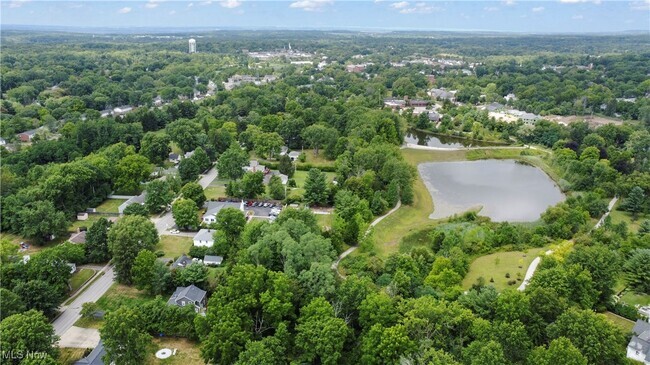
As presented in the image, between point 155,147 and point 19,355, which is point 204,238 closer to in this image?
point 19,355

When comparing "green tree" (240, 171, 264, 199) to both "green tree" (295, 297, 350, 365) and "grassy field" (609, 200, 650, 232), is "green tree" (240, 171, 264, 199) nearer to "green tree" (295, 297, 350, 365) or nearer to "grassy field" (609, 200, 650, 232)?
"green tree" (295, 297, 350, 365)

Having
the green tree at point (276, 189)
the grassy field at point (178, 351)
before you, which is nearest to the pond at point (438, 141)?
the green tree at point (276, 189)

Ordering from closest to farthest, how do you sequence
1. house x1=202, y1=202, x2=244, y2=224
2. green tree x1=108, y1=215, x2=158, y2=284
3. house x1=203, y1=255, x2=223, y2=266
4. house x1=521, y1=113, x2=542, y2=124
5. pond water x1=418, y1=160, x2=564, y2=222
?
green tree x1=108, y1=215, x2=158, y2=284 → house x1=203, y1=255, x2=223, y2=266 → house x1=202, y1=202, x2=244, y2=224 → pond water x1=418, y1=160, x2=564, y2=222 → house x1=521, y1=113, x2=542, y2=124

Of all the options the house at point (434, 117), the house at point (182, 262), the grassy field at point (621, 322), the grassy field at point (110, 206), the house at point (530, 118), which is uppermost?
the house at point (530, 118)

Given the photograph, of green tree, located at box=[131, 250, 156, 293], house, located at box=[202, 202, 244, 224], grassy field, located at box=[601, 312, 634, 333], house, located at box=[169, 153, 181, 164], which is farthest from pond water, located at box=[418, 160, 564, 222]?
house, located at box=[169, 153, 181, 164]

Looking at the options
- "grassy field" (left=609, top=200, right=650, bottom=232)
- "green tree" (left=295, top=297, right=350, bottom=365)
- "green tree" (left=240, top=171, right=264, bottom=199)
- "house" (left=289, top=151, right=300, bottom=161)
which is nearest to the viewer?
"green tree" (left=295, top=297, right=350, bottom=365)

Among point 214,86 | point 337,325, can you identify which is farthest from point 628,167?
point 214,86

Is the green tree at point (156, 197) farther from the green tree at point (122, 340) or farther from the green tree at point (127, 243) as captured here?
the green tree at point (122, 340)
